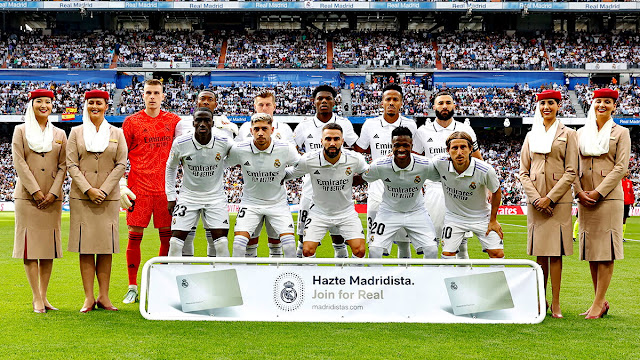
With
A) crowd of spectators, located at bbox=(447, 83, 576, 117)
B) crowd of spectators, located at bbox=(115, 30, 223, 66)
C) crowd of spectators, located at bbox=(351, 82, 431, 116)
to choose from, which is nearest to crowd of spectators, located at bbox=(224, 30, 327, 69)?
crowd of spectators, located at bbox=(115, 30, 223, 66)

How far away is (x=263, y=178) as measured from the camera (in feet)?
24.9

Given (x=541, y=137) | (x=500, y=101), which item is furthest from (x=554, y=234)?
(x=500, y=101)

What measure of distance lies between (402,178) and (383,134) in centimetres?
111

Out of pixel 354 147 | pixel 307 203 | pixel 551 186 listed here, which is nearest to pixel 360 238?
pixel 307 203

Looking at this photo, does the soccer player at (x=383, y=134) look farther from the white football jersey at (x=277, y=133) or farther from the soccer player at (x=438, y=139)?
the white football jersey at (x=277, y=133)

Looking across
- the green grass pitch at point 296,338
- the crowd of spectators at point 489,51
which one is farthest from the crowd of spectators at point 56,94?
the green grass pitch at point 296,338

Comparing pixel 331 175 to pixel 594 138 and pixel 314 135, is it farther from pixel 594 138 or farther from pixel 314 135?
pixel 594 138

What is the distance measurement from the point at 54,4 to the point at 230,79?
532 inches

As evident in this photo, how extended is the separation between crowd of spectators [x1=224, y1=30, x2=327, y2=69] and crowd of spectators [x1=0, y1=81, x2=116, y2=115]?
346 inches

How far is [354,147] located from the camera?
8844 mm

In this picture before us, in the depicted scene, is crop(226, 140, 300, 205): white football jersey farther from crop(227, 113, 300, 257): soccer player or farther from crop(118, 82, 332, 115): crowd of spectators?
crop(118, 82, 332, 115): crowd of spectators

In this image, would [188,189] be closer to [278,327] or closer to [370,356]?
[278,327]

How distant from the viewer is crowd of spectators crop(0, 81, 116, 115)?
40.0 meters

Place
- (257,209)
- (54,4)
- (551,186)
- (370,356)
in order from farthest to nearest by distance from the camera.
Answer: (54,4) < (257,209) < (551,186) < (370,356)
